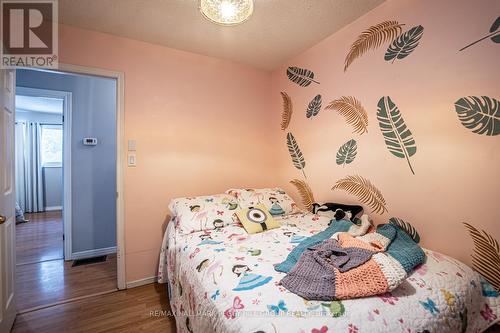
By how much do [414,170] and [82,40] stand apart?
2.87 m

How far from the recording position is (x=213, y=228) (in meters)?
1.93

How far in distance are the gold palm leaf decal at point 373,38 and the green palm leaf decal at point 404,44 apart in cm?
6

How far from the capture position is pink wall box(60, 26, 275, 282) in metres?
2.16

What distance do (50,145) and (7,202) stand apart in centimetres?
516

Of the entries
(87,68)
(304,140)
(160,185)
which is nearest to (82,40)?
(87,68)

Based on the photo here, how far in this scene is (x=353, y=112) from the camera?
1974mm

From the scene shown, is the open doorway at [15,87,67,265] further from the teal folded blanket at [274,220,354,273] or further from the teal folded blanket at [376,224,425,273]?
the teal folded blanket at [376,224,425,273]

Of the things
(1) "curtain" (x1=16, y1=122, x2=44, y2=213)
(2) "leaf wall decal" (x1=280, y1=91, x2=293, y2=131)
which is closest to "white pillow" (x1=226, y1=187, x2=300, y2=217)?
(2) "leaf wall decal" (x1=280, y1=91, x2=293, y2=131)

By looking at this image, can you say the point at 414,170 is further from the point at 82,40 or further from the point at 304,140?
the point at 82,40

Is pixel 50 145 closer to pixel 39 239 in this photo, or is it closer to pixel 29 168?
pixel 29 168

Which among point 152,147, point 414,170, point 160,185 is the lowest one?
point 160,185

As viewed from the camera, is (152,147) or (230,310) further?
(152,147)

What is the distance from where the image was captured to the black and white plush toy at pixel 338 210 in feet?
6.18

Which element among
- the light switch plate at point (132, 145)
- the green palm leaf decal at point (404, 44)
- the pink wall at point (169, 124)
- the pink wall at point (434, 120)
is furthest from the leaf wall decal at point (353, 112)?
the light switch plate at point (132, 145)
